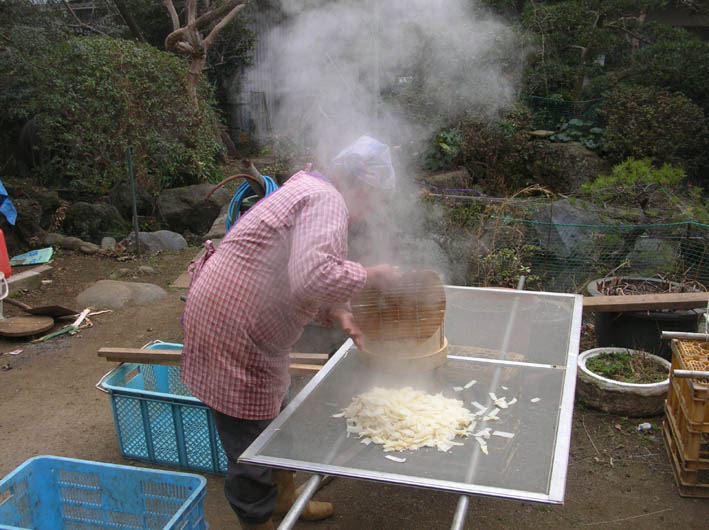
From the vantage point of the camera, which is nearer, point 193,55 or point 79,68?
point 79,68

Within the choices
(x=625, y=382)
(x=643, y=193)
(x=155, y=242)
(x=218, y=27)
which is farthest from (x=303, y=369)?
(x=218, y=27)

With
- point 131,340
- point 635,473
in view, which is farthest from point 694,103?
point 131,340

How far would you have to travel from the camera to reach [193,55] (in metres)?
10.2

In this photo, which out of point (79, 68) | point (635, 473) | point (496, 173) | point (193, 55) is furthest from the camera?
point (193, 55)

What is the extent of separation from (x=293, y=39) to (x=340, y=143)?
2.27 meters

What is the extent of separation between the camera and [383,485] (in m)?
3.36

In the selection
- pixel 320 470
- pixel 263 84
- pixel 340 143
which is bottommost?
pixel 320 470

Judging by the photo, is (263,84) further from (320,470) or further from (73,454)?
(320,470)

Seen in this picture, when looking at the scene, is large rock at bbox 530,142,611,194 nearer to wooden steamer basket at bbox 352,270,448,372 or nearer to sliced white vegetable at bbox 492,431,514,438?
wooden steamer basket at bbox 352,270,448,372

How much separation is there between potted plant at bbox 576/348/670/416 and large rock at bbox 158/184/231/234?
6.75 m

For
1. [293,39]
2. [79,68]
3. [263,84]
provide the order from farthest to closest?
1. [263,84]
2. [79,68]
3. [293,39]

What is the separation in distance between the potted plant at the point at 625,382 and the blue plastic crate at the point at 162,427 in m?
2.36

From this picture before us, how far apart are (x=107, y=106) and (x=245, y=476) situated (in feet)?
23.6

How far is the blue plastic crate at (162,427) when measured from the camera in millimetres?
3203
